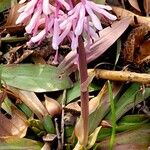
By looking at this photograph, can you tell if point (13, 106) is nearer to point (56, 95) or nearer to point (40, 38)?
point (56, 95)

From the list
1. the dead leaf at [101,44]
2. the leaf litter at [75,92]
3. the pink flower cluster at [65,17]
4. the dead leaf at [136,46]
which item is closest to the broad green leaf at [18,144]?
the leaf litter at [75,92]

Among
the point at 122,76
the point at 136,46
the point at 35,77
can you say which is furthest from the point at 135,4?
the point at 35,77

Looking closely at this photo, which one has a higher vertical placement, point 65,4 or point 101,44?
point 65,4

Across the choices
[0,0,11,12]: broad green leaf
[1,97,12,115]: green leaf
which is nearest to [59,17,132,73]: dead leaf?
[1,97,12,115]: green leaf

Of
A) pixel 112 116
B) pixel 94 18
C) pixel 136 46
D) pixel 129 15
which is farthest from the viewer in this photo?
pixel 129 15

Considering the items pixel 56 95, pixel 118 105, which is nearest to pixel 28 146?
pixel 56 95

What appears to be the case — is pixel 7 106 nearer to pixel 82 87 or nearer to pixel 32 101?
pixel 32 101
